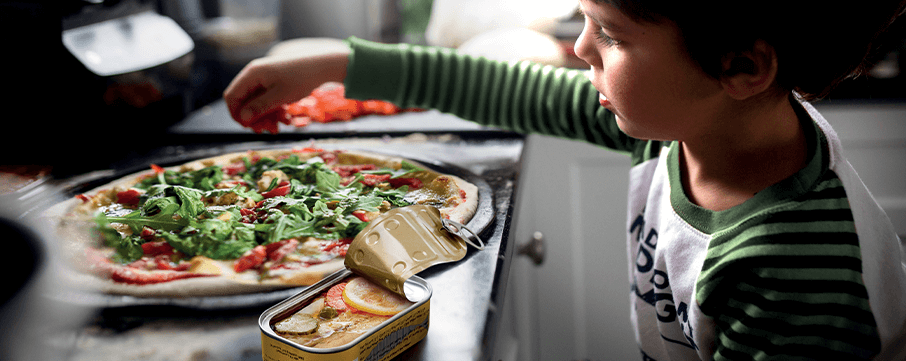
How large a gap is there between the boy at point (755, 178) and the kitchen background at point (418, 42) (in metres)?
0.25

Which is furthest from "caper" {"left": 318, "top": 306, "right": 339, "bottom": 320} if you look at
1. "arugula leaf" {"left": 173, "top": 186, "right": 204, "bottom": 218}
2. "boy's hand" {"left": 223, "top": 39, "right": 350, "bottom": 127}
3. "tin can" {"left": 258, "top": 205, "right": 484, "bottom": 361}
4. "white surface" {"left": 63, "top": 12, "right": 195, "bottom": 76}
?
"white surface" {"left": 63, "top": 12, "right": 195, "bottom": 76}

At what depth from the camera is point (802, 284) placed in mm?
534

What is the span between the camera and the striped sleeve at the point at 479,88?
3.05ft

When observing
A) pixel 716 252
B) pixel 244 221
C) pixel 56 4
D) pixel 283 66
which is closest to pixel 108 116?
pixel 56 4

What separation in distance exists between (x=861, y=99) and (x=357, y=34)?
48.1 inches

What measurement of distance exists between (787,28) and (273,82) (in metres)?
0.67

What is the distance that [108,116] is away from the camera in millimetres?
999

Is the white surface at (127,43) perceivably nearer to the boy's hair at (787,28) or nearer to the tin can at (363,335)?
the tin can at (363,335)

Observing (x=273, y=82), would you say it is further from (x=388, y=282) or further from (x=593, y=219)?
(x=593, y=219)

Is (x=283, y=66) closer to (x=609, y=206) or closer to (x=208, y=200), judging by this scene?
(x=208, y=200)

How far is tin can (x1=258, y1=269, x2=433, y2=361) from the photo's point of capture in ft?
1.27

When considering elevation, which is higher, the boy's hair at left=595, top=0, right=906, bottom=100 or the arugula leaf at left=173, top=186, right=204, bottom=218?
the boy's hair at left=595, top=0, right=906, bottom=100

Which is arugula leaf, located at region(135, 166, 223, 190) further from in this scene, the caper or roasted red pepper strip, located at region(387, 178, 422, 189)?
the caper

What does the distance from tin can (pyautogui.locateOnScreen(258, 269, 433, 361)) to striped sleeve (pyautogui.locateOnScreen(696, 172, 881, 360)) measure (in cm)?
30
